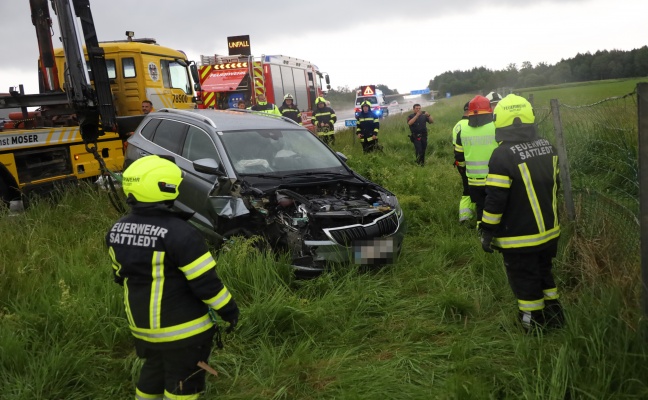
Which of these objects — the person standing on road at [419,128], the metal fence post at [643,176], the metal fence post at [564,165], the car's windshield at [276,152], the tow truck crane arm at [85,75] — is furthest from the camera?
the person standing on road at [419,128]

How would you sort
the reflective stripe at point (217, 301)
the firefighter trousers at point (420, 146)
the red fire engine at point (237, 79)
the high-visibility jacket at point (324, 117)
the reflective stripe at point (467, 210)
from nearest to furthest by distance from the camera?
the reflective stripe at point (217, 301), the reflective stripe at point (467, 210), the firefighter trousers at point (420, 146), the high-visibility jacket at point (324, 117), the red fire engine at point (237, 79)

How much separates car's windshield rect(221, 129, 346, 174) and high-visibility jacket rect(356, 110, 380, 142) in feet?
19.8

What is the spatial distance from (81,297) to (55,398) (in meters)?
1.06

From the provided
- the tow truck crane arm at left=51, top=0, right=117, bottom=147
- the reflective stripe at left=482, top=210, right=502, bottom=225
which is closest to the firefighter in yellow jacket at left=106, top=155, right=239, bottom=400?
the reflective stripe at left=482, top=210, right=502, bottom=225

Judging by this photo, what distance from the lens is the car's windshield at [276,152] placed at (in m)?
5.49

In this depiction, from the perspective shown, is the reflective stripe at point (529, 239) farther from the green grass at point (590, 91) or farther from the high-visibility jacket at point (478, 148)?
the green grass at point (590, 91)

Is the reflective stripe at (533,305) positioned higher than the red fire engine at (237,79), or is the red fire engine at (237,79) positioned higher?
the red fire engine at (237,79)

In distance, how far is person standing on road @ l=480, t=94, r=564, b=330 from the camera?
3.42 m

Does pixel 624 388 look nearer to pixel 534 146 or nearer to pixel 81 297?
pixel 534 146

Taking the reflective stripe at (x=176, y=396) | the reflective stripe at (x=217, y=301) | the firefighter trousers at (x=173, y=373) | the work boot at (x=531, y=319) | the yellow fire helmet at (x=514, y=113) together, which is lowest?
the work boot at (x=531, y=319)

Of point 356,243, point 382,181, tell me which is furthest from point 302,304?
point 382,181

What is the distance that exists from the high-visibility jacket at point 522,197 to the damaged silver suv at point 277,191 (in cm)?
155

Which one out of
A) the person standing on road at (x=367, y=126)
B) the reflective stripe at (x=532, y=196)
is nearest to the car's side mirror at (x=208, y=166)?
the reflective stripe at (x=532, y=196)

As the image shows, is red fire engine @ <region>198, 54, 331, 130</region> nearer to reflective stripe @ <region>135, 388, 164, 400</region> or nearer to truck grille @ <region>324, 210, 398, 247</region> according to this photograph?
truck grille @ <region>324, 210, 398, 247</region>
